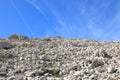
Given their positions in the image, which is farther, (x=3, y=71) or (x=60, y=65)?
(x=60, y=65)

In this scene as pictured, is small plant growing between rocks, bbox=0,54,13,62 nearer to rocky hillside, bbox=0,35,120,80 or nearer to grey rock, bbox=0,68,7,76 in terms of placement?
rocky hillside, bbox=0,35,120,80

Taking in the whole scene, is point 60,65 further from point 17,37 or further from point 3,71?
point 17,37

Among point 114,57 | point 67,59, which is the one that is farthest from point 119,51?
point 67,59

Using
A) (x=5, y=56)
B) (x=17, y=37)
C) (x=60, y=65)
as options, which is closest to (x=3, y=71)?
(x=60, y=65)

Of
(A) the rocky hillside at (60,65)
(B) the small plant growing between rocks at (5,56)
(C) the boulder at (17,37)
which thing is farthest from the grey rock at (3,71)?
(C) the boulder at (17,37)

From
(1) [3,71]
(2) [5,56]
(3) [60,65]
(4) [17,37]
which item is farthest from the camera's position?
(4) [17,37]

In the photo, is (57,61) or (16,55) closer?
(57,61)

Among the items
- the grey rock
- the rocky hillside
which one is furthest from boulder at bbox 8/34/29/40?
the grey rock

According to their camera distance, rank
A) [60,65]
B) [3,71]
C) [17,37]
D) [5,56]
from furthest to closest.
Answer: [17,37], [5,56], [60,65], [3,71]

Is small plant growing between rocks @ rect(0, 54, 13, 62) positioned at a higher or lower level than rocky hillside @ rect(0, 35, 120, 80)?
higher

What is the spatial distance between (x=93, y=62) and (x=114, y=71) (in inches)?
95.2

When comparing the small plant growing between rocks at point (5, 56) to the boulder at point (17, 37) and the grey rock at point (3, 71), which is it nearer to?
the grey rock at point (3, 71)

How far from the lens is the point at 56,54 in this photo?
70.6 ft

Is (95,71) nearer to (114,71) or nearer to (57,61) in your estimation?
(114,71)
